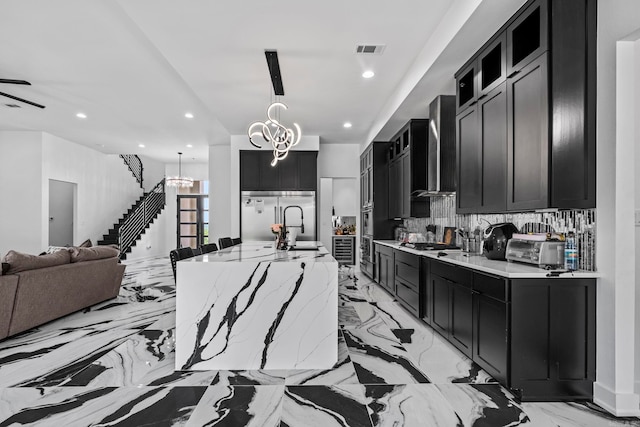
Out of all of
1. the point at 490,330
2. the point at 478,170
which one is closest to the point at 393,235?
the point at 478,170

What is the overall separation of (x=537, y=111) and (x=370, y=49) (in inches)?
73.5

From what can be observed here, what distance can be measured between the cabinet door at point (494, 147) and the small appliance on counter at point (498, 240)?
0.57 feet

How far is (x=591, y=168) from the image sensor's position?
2309 millimetres

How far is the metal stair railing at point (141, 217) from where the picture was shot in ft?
34.6

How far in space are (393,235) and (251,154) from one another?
130 inches

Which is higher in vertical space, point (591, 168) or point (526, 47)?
point (526, 47)

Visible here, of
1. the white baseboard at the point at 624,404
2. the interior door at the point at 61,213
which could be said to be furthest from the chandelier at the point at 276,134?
the interior door at the point at 61,213

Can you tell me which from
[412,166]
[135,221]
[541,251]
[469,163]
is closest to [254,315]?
[541,251]

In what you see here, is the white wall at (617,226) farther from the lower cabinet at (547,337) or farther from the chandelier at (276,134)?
the chandelier at (276,134)

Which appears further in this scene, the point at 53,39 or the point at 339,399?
the point at 53,39

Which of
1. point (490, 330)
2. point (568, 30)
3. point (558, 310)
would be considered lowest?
point (490, 330)

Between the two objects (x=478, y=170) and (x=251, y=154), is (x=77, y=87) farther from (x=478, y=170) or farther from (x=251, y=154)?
(x=478, y=170)

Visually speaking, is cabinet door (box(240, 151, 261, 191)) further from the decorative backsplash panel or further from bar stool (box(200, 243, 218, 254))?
the decorative backsplash panel

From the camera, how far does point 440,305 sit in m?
3.58
